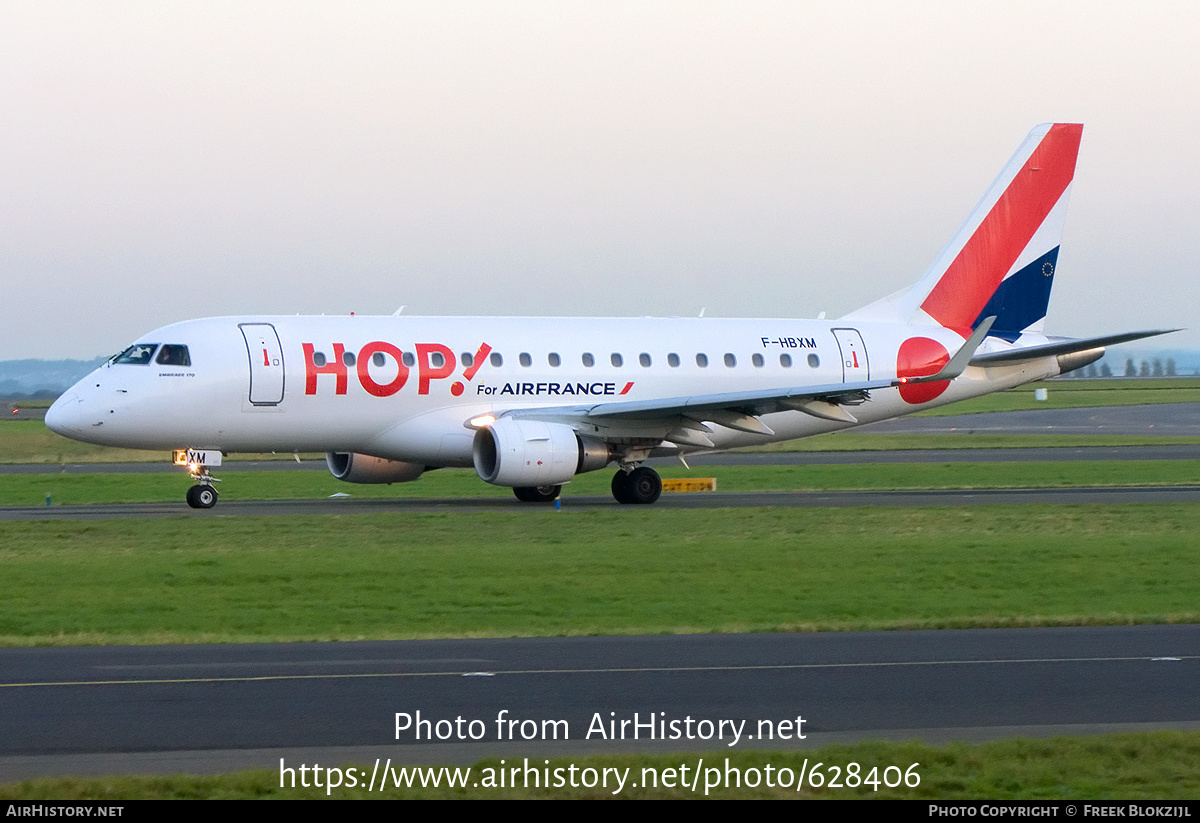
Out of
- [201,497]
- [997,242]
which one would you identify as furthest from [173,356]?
[997,242]

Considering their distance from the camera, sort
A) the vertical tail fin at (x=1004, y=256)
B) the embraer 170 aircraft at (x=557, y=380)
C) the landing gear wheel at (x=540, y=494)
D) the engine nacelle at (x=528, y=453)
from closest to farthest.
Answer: the engine nacelle at (x=528, y=453), the embraer 170 aircraft at (x=557, y=380), the landing gear wheel at (x=540, y=494), the vertical tail fin at (x=1004, y=256)

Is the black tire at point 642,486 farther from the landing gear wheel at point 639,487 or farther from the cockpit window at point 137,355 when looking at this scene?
the cockpit window at point 137,355

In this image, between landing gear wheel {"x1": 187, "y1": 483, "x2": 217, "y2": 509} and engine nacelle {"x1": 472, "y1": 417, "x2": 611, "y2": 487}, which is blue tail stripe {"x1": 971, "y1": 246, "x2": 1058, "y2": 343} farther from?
landing gear wheel {"x1": 187, "y1": 483, "x2": 217, "y2": 509}

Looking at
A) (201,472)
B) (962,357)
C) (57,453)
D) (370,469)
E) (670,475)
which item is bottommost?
(670,475)

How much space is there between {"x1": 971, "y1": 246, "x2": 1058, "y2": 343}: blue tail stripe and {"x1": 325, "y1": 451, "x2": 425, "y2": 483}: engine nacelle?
14347 millimetres

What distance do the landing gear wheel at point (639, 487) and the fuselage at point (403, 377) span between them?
1.76 meters

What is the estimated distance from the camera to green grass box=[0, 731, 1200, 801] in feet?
29.2

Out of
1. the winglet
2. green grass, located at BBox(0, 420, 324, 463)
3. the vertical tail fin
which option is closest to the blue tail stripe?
the vertical tail fin

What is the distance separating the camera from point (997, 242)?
1523 inches

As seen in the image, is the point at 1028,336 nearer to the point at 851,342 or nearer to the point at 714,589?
the point at 851,342

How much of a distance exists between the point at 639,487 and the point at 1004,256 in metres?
11.9

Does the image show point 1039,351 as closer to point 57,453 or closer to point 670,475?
point 670,475

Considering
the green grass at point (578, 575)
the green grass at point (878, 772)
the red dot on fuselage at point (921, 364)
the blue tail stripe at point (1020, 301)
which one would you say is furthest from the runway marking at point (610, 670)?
the blue tail stripe at point (1020, 301)

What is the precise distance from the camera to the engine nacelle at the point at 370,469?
34062mm
